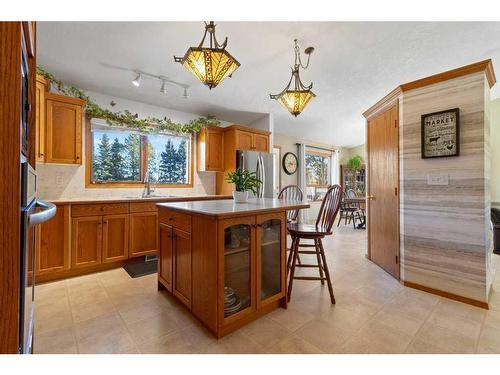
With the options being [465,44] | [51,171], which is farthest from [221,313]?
[465,44]

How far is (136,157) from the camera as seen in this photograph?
12.1ft

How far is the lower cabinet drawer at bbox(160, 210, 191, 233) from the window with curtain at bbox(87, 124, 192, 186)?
6.04 ft

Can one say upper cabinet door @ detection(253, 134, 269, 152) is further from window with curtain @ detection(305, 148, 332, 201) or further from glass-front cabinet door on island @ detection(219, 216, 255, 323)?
glass-front cabinet door on island @ detection(219, 216, 255, 323)

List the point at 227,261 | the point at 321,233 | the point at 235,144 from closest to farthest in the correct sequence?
the point at 227,261 → the point at 321,233 → the point at 235,144

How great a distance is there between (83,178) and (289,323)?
127 inches

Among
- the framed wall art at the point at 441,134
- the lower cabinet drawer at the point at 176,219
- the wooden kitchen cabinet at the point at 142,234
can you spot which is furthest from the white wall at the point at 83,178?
the framed wall art at the point at 441,134

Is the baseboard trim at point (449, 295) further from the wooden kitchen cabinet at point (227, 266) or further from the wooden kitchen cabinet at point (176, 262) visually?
the wooden kitchen cabinet at point (176, 262)

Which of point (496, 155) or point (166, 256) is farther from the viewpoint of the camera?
point (496, 155)

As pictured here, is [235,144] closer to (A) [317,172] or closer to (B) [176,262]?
(B) [176,262]

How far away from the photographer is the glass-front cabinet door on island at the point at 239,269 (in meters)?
1.61

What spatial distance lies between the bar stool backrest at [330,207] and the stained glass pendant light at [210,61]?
4.78ft

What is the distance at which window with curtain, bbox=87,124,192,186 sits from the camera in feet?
11.0

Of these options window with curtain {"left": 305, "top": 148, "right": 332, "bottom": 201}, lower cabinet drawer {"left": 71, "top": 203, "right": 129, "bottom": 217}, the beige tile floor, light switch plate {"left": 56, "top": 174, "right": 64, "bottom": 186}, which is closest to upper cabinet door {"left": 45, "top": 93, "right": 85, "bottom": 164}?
light switch plate {"left": 56, "top": 174, "right": 64, "bottom": 186}

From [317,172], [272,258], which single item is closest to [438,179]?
[272,258]
